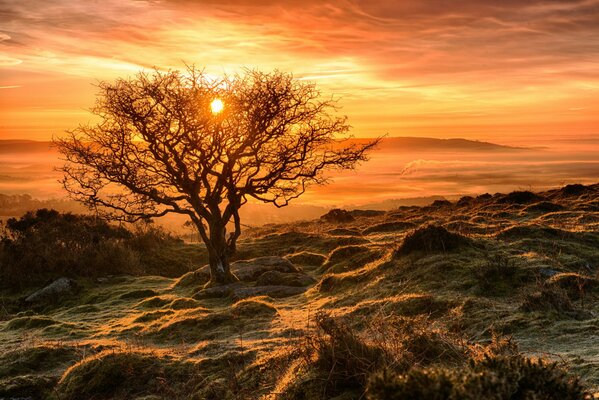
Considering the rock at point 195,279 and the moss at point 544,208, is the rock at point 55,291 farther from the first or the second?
the moss at point 544,208

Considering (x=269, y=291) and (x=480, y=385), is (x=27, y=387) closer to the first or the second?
(x=480, y=385)

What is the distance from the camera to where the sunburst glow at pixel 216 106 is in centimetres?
2250

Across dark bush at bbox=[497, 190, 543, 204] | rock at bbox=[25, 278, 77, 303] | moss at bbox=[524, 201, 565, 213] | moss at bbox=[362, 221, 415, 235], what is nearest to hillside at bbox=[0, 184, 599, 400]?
rock at bbox=[25, 278, 77, 303]

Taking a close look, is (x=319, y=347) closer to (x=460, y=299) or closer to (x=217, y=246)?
(x=460, y=299)

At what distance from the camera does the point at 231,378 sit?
9.82 meters

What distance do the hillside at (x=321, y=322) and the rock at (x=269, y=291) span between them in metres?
0.07

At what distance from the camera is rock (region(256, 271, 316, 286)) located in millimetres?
21719

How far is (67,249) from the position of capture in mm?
29359

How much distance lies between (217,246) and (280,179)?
401cm

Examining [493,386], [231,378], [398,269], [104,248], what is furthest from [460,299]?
[104,248]

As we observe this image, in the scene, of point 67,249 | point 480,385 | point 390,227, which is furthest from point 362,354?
point 390,227

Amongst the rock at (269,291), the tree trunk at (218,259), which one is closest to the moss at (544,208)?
the rock at (269,291)

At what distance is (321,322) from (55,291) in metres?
20.1

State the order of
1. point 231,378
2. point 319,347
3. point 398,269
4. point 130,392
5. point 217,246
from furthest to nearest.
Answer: point 217,246 → point 398,269 → point 130,392 → point 231,378 → point 319,347
